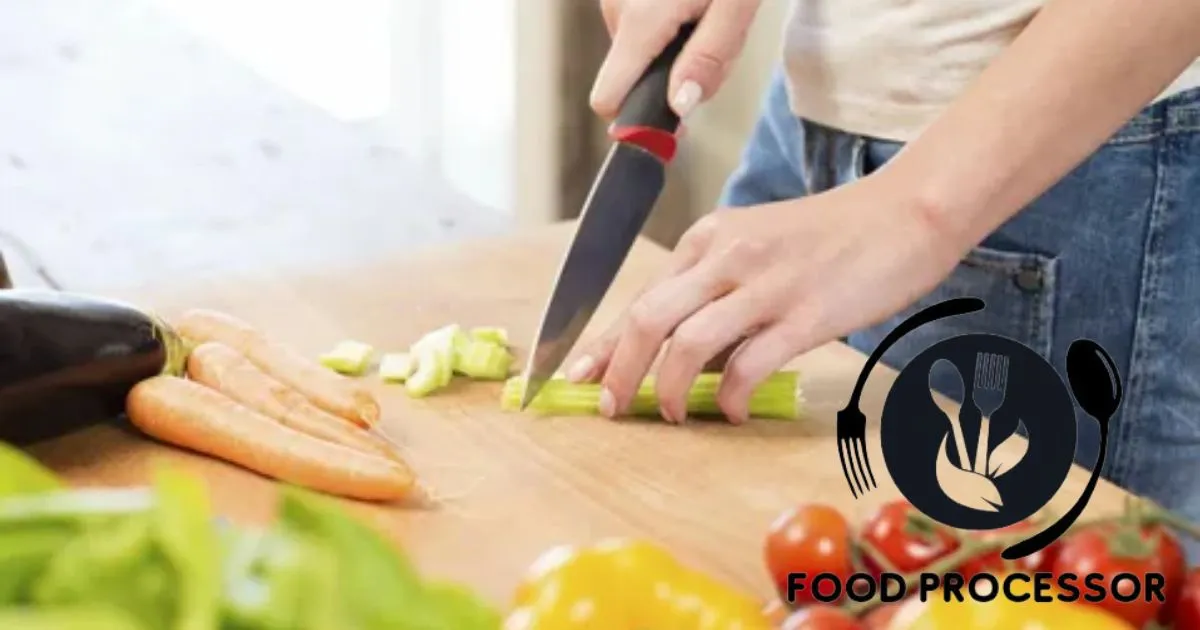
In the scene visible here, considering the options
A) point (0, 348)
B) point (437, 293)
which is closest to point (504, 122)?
point (437, 293)

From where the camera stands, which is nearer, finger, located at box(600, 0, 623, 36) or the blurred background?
finger, located at box(600, 0, 623, 36)

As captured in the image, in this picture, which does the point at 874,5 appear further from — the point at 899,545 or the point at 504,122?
the point at 504,122

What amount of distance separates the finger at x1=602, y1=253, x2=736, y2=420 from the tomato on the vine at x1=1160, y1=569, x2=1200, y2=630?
0.42m

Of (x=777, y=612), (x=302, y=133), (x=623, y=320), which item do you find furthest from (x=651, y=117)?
(x=302, y=133)

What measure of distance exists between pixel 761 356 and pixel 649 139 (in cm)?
21

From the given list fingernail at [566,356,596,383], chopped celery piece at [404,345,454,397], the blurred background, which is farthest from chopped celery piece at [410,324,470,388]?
the blurred background

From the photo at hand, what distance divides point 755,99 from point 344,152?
105cm

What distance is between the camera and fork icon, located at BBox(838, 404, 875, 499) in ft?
3.18

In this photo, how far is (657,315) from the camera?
102cm

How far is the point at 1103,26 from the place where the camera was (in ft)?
2.98

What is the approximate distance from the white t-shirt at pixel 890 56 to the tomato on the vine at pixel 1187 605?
1.61 ft

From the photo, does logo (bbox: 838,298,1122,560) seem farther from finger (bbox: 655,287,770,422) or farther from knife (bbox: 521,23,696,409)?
knife (bbox: 521,23,696,409)

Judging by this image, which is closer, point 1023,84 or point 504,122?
point 1023,84

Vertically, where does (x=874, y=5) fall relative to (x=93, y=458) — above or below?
above
